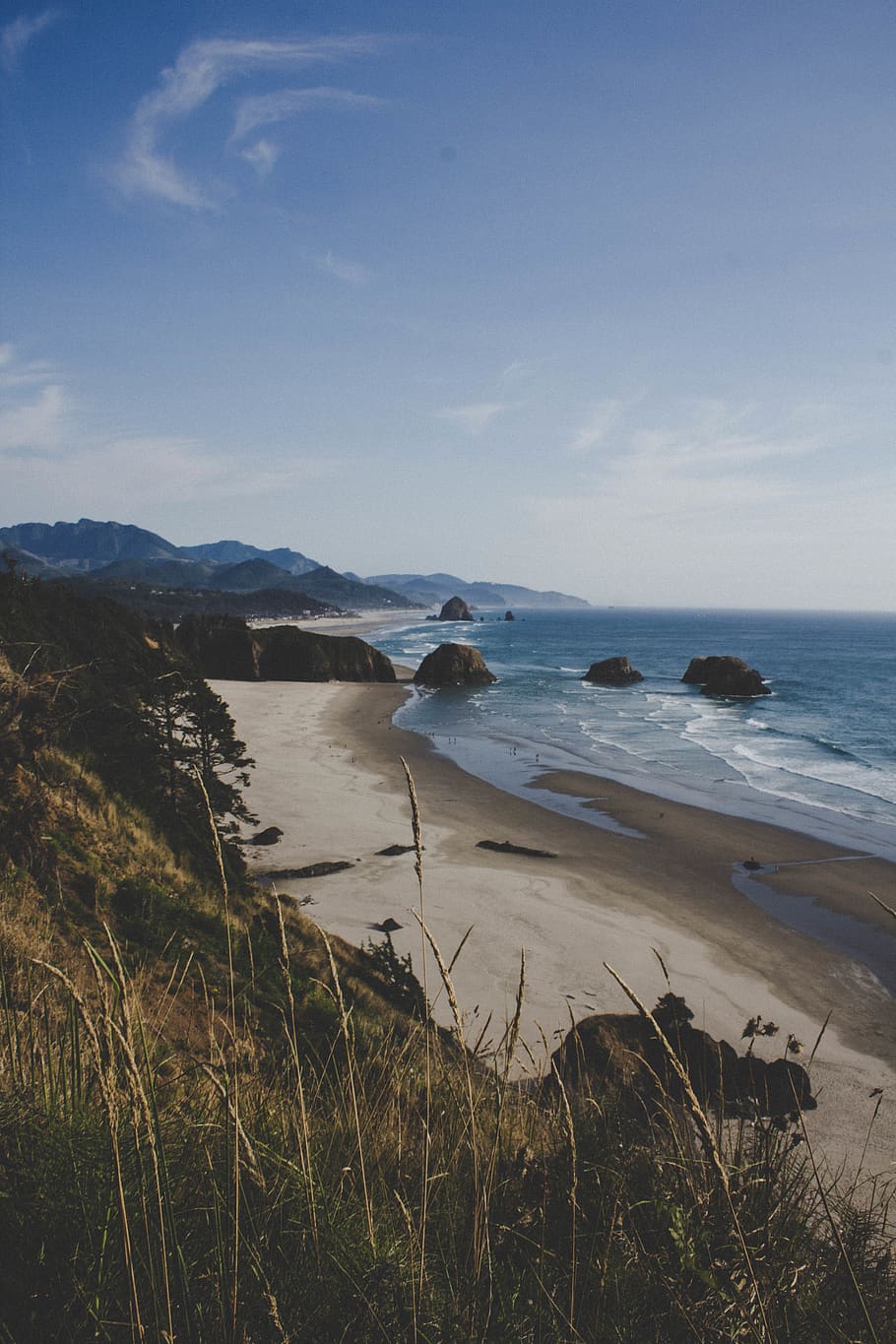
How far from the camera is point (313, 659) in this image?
72312 mm

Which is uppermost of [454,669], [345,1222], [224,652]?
[345,1222]

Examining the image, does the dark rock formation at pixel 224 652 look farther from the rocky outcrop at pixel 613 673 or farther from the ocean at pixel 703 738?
the rocky outcrop at pixel 613 673

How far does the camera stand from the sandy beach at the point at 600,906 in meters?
12.6

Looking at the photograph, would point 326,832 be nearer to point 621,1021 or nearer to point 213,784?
point 213,784

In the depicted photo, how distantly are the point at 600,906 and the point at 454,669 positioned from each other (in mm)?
52773

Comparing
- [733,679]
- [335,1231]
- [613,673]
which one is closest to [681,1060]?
[335,1231]

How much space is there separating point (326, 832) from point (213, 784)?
874cm

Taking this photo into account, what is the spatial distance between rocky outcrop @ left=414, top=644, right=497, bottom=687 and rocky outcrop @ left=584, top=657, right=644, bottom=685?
10.9 m

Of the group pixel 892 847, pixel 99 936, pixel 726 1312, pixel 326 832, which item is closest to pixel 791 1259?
pixel 726 1312

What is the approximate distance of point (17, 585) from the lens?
24.5 metres

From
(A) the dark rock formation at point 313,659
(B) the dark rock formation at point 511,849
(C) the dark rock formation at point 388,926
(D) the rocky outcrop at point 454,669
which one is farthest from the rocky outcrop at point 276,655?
(C) the dark rock formation at point 388,926

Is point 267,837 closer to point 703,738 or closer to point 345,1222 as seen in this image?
point 345,1222

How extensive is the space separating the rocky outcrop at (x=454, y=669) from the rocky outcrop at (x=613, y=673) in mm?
10865

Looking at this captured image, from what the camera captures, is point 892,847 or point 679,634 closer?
point 892,847
